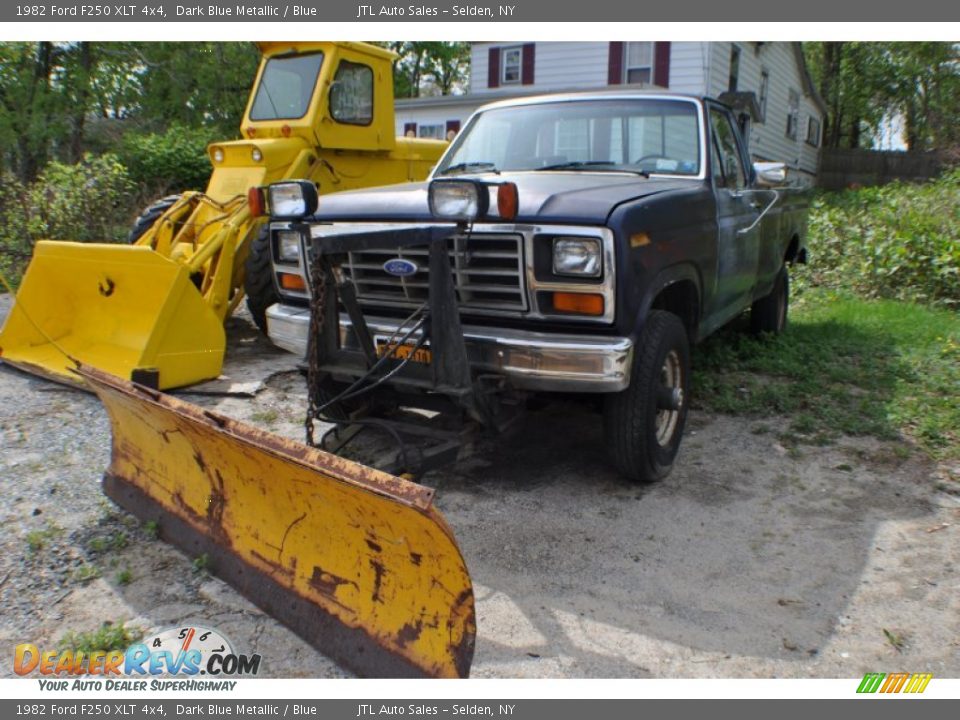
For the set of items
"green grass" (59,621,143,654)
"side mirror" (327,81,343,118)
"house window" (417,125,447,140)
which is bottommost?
"green grass" (59,621,143,654)

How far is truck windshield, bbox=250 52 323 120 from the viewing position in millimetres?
7637

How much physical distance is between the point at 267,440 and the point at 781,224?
511 centimetres

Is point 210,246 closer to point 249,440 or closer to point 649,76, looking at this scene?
point 249,440

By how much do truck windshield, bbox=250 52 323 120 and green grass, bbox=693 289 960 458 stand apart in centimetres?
445

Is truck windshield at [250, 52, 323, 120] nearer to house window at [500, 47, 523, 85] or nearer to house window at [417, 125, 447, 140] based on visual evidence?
house window at [500, 47, 523, 85]

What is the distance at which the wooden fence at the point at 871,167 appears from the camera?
79.3 feet

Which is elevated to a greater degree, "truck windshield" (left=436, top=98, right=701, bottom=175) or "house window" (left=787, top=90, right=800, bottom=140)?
"house window" (left=787, top=90, right=800, bottom=140)

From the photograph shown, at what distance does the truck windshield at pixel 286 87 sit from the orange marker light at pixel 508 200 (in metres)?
4.70

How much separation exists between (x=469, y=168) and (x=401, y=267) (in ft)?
5.15

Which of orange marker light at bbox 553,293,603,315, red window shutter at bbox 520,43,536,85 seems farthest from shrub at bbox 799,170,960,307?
red window shutter at bbox 520,43,536,85

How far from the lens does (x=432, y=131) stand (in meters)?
22.1

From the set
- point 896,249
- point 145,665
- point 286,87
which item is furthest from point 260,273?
point 896,249

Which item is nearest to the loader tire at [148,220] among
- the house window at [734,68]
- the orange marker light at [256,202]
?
the orange marker light at [256,202]

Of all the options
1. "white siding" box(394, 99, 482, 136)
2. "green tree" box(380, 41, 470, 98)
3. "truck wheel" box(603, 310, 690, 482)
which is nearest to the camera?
"truck wheel" box(603, 310, 690, 482)
